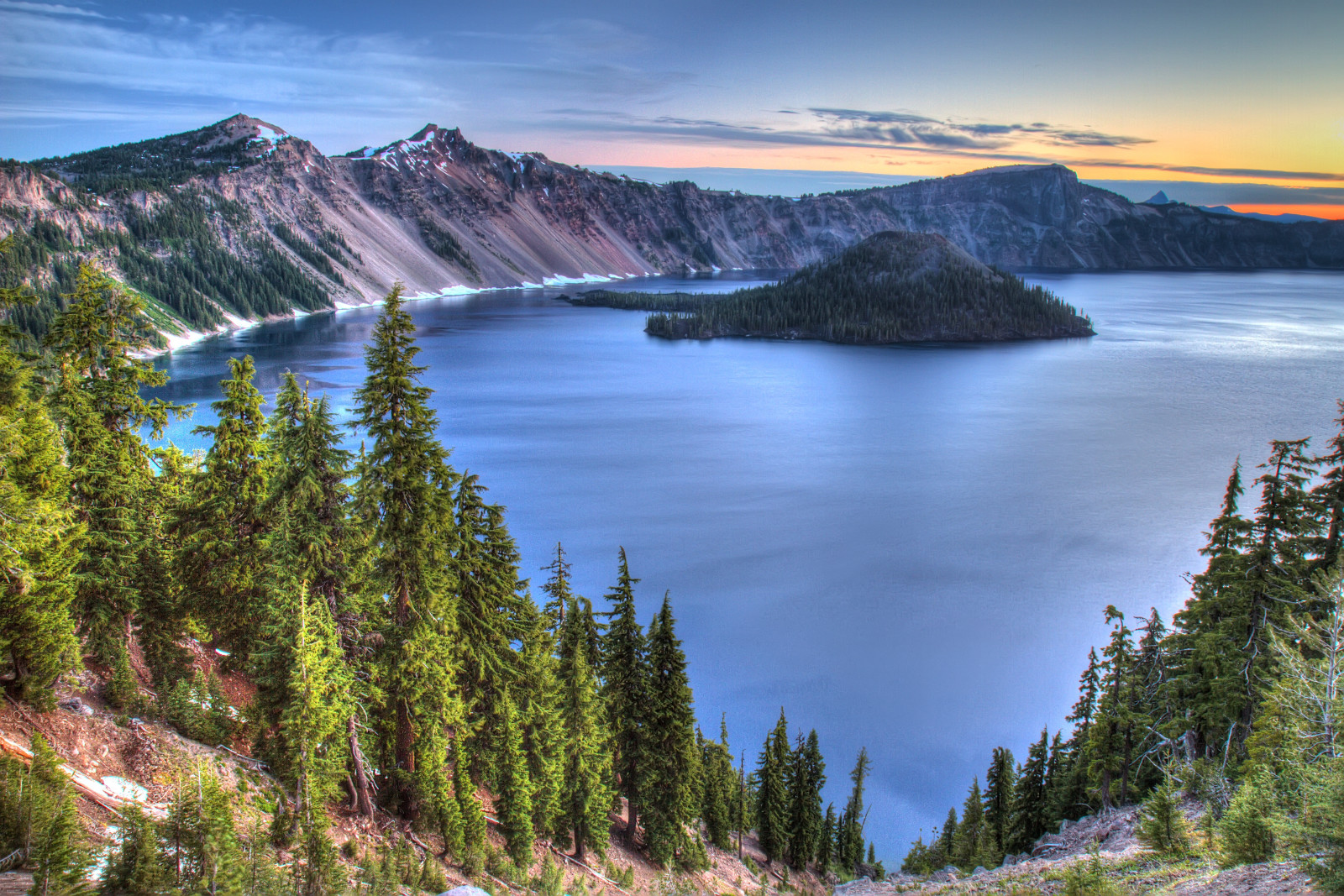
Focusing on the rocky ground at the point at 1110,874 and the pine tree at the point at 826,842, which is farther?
the pine tree at the point at 826,842

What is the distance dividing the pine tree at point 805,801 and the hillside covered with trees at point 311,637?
5.92m

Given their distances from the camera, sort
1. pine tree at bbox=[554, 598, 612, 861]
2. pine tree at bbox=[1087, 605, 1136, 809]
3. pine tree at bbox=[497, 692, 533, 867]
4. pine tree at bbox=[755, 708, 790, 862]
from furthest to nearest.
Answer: pine tree at bbox=[755, 708, 790, 862], pine tree at bbox=[1087, 605, 1136, 809], pine tree at bbox=[554, 598, 612, 861], pine tree at bbox=[497, 692, 533, 867]

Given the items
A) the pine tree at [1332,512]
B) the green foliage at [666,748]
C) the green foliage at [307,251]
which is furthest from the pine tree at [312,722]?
the green foliage at [307,251]

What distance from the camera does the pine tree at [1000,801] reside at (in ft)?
92.7

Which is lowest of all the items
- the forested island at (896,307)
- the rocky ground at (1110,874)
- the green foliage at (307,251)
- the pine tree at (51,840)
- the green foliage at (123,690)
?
the rocky ground at (1110,874)

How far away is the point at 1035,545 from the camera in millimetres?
47125

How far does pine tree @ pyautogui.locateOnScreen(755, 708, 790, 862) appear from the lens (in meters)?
27.6

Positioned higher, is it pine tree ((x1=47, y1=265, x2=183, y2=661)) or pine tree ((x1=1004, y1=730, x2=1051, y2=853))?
pine tree ((x1=47, y1=265, x2=183, y2=661))

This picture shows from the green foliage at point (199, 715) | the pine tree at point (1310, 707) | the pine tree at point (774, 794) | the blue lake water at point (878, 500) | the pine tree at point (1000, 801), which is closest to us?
the pine tree at point (1310, 707)

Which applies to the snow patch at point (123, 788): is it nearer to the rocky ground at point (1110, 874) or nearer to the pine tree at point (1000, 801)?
the rocky ground at point (1110, 874)

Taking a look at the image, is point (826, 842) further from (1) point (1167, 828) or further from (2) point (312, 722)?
(2) point (312, 722)

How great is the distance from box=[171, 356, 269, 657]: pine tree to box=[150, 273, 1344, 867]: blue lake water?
60.9ft

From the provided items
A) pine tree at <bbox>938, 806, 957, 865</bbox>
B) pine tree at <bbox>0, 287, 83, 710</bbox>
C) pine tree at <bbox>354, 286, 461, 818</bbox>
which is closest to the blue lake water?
pine tree at <bbox>938, 806, 957, 865</bbox>

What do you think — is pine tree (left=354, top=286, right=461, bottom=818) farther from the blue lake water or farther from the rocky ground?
the blue lake water
